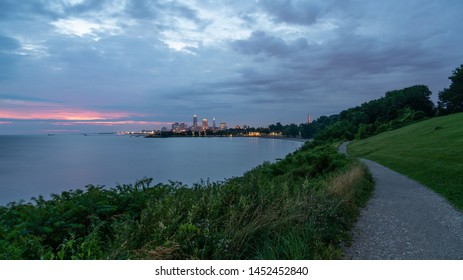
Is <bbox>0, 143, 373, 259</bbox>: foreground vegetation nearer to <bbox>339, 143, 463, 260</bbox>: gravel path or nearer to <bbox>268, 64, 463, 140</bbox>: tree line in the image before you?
<bbox>339, 143, 463, 260</bbox>: gravel path

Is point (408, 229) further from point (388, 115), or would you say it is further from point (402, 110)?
point (388, 115)

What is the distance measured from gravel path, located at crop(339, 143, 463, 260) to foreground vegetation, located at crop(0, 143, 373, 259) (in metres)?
0.46

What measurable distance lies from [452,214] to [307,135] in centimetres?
17086

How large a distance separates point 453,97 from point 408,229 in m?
74.3

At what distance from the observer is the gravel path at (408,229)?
5.32 meters

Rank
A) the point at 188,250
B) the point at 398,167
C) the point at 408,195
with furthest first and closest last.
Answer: the point at 398,167 → the point at 408,195 → the point at 188,250

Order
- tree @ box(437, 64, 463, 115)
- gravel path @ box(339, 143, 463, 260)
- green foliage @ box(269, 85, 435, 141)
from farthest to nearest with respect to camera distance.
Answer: tree @ box(437, 64, 463, 115)
green foliage @ box(269, 85, 435, 141)
gravel path @ box(339, 143, 463, 260)

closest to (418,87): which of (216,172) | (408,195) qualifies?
(216,172)

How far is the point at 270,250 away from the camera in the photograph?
4559 millimetres

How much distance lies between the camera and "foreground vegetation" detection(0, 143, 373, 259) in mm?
4352

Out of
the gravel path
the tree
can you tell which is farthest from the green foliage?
the gravel path

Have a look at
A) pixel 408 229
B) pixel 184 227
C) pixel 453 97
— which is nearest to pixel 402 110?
pixel 453 97

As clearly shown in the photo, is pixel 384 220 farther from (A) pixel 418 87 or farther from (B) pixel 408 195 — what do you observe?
(A) pixel 418 87

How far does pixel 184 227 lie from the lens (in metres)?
4.50
